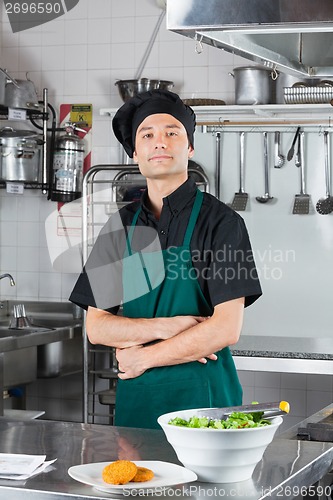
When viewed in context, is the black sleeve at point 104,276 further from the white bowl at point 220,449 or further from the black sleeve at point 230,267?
the white bowl at point 220,449

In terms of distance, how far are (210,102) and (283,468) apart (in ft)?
10.9

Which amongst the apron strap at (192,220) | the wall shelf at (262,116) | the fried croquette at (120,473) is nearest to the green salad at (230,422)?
the fried croquette at (120,473)

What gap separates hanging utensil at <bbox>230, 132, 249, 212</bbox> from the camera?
4.93 meters

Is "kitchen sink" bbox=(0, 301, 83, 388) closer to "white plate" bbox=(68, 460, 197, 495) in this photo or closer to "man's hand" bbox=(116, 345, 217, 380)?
"man's hand" bbox=(116, 345, 217, 380)

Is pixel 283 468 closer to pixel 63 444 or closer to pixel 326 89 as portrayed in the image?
pixel 63 444

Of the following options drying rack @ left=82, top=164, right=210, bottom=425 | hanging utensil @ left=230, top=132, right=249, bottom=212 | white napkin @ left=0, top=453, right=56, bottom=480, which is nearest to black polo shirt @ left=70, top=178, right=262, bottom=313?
white napkin @ left=0, top=453, right=56, bottom=480

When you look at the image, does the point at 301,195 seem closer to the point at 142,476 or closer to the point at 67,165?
the point at 67,165

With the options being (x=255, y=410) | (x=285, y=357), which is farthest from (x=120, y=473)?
(x=285, y=357)

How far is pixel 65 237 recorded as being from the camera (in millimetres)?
5242

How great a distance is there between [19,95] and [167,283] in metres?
2.87

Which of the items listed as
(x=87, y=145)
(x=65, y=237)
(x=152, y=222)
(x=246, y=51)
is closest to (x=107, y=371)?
(x=65, y=237)

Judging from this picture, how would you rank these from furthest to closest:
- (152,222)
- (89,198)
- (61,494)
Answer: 1. (89,198)
2. (152,222)
3. (61,494)

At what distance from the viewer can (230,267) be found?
7.47 ft

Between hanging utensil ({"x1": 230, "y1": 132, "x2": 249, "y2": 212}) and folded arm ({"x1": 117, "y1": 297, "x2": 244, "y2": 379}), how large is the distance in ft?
8.61
